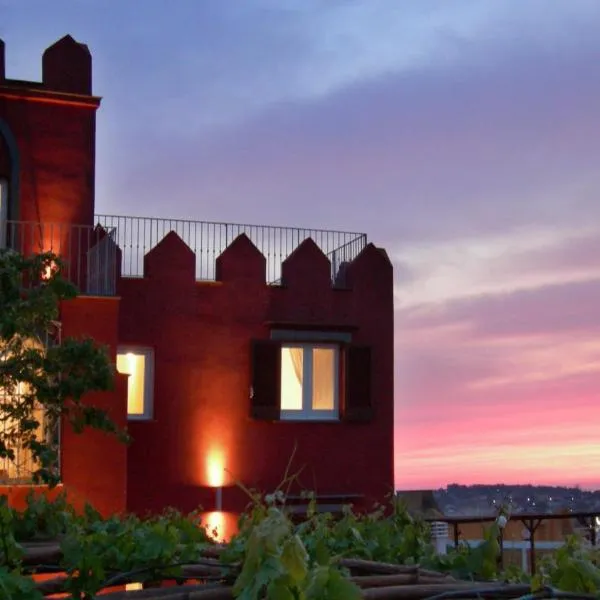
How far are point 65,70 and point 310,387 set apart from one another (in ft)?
21.3

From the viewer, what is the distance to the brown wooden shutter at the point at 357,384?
2095cm

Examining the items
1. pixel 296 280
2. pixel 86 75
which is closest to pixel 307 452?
pixel 296 280

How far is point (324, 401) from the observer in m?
21.1

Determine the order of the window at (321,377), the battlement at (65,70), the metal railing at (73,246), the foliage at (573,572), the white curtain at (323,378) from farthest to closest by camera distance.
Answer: the white curtain at (323,378)
the window at (321,377)
the battlement at (65,70)
the metal railing at (73,246)
the foliage at (573,572)

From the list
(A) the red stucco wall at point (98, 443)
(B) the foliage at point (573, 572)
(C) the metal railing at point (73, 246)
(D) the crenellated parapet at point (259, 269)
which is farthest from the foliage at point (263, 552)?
(D) the crenellated parapet at point (259, 269)

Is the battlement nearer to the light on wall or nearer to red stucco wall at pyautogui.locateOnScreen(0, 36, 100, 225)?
red stucco wall at pyautogui.locateOnScreen(0, 36, 100, 225)

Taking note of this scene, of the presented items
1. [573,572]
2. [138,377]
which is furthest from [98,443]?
[573,572]

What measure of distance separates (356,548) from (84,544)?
3.68 feet

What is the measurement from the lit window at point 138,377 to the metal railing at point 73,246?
1.56 meters

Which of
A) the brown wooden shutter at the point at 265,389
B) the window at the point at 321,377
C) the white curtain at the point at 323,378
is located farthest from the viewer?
the white curtain at the point at 323,378

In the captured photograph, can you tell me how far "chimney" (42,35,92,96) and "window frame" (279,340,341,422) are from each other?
208 inches

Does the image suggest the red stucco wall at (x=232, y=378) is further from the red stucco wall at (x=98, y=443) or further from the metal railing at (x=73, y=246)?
→ the red stucco wall at (x=98, y=443)

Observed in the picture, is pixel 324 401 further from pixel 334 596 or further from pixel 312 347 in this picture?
pixel 334 596

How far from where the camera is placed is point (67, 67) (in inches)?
784
